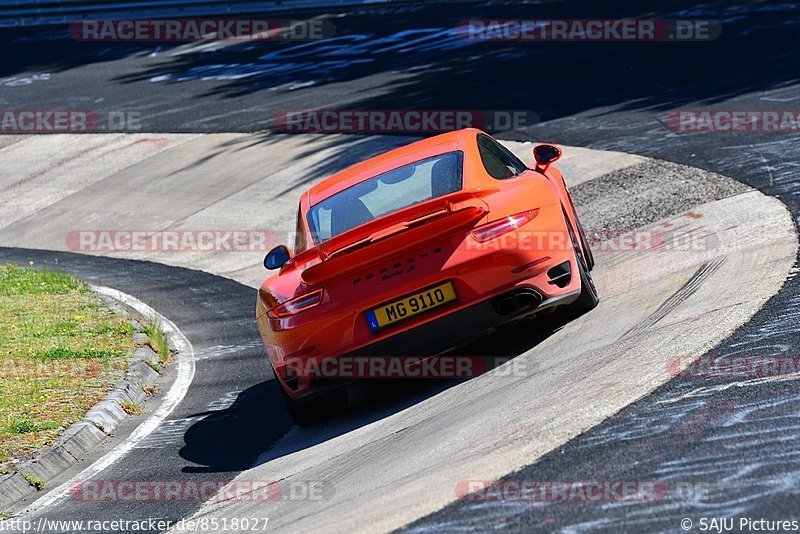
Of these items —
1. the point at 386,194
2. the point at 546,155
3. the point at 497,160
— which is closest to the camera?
the point at 386,194

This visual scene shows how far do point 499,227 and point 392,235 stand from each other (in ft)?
2.12

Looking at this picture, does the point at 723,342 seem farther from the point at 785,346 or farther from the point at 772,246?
the point at 772,246

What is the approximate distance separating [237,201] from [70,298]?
3.89 m


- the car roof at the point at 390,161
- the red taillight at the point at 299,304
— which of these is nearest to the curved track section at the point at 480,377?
the red taillight at the point at 299,304

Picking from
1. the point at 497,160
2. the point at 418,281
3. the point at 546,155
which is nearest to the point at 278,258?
the point at 418,281

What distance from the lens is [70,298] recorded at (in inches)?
484

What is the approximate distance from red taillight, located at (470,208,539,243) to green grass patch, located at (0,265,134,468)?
3094 millimetres

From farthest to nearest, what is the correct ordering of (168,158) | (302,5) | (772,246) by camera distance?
(302,5)
(168,158)
(772,246)

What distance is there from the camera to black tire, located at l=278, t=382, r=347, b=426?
7.48 metres

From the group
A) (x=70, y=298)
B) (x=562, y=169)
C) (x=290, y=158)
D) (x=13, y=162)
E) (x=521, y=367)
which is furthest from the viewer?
(x=13, y=162)

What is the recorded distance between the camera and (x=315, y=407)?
7543 millimetres

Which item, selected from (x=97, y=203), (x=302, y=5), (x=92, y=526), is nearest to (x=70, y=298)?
(x=97, y=203)

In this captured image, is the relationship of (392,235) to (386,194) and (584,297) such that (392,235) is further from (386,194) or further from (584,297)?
(584,297)

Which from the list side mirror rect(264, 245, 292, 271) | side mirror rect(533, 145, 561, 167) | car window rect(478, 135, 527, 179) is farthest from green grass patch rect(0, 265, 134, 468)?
side mirror rect(533, 145, 561, 167)
